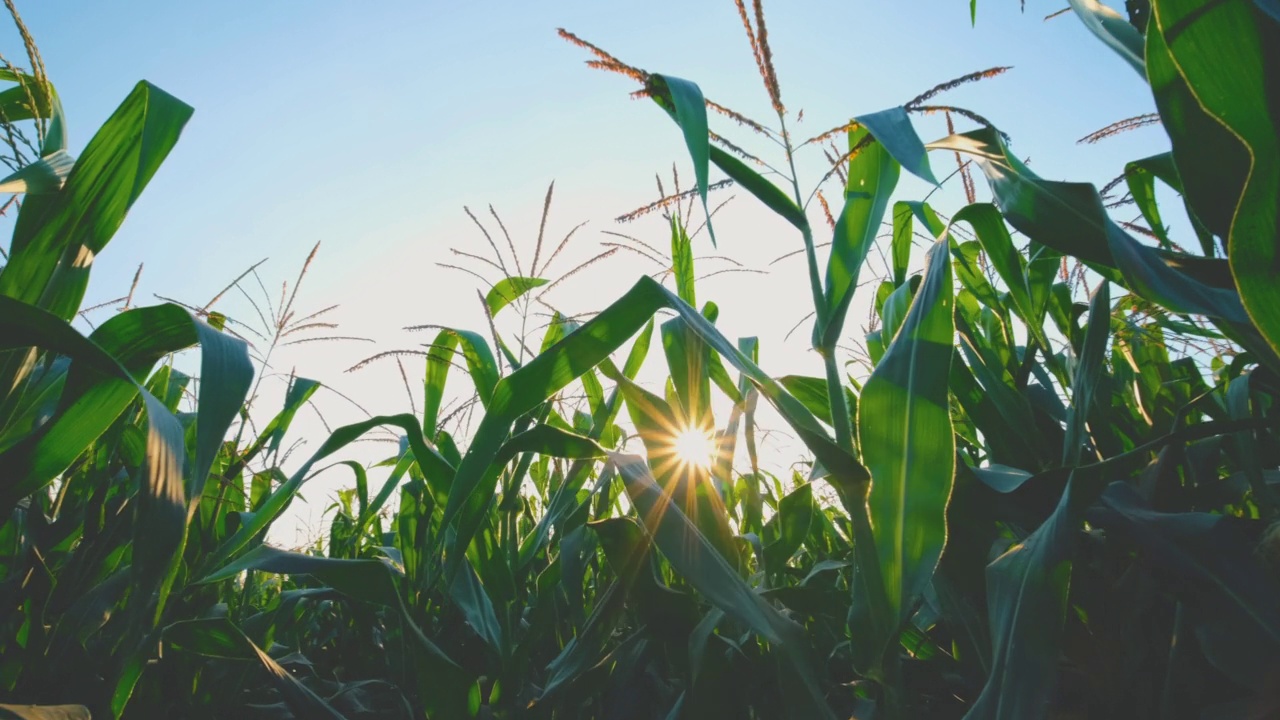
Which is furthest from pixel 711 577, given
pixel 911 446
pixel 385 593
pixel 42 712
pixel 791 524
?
pixel 42 712

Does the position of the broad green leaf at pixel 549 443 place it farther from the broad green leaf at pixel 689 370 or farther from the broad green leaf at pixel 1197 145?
the broad green leaf at pixel 1197 145

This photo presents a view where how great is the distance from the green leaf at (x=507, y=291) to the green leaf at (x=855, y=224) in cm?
81

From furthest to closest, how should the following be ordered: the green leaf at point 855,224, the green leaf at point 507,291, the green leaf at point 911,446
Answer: the green leaf at point 507,291
the green leaf at point 855,224
the green leaf at point 911,446

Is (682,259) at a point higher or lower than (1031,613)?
higher

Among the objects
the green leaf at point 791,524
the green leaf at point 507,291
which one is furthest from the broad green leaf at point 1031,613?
the green leaf at point 507,291

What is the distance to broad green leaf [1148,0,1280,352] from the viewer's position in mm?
518

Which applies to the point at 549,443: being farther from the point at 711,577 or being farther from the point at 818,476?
the point at 818,476

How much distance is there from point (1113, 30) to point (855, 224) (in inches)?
16.5

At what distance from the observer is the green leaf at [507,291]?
5.18 feet

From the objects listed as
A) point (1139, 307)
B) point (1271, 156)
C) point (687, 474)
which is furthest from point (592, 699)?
point (1139, 307)

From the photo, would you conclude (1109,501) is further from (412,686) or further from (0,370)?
(0,370)

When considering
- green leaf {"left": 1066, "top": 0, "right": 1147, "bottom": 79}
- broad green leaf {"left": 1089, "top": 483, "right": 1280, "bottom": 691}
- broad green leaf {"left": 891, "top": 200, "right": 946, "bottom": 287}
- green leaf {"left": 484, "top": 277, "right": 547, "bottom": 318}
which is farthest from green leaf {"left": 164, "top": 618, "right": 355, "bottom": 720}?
green leaf {"left": 1066, "top": 0, "right": 1147, "bottom": 79}

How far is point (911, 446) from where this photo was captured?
0.66m

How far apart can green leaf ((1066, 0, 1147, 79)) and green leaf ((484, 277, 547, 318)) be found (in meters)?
1.11
